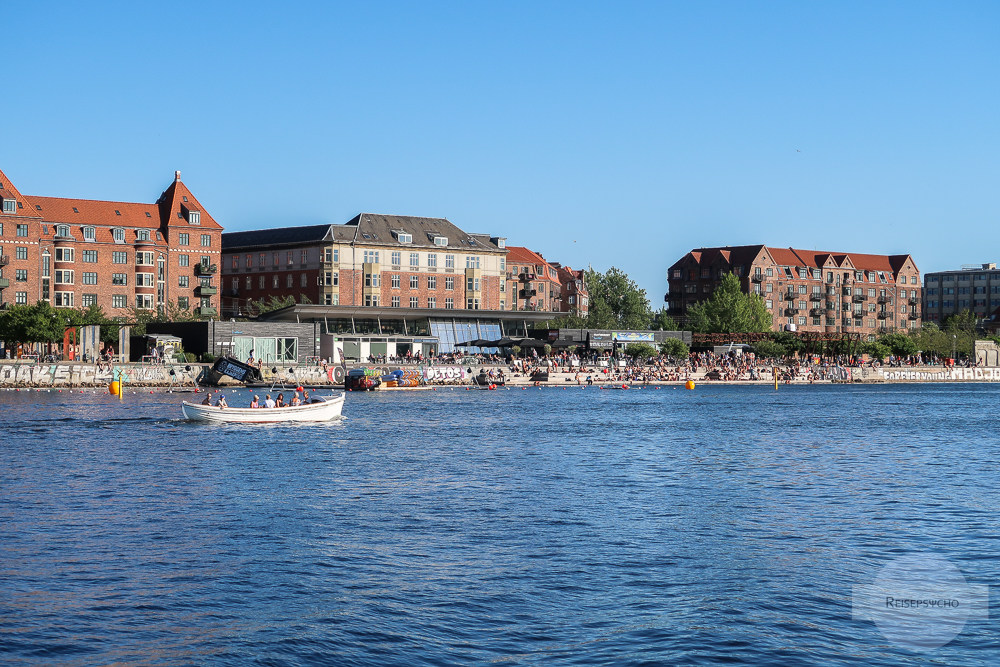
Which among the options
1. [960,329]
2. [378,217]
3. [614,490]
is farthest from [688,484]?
[960,329]

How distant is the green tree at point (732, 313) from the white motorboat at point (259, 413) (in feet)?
371

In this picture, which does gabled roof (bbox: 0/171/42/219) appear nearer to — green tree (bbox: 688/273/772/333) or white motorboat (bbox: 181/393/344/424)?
white motorboat (bbox: 181/393/344/424)

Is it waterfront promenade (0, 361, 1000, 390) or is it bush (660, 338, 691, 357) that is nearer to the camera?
waterfront promenade (0, 361, 1000, 390)

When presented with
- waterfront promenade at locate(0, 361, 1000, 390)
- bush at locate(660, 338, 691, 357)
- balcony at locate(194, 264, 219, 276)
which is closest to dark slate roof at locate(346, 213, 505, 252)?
balcony at locate(194, 264, 219, 276)

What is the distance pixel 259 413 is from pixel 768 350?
338 ft

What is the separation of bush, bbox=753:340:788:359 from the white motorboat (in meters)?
97.0

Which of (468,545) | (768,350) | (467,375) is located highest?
(768,350)

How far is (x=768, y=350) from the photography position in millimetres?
150875

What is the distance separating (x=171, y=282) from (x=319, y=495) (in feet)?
336

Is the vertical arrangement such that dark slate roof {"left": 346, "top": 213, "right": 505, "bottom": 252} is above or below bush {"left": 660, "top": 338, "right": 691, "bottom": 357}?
above

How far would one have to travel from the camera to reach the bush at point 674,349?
14250 cm

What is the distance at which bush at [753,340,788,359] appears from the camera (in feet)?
495

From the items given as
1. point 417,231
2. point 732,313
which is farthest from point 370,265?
point 732,313

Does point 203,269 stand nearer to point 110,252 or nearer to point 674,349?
point 110,252
